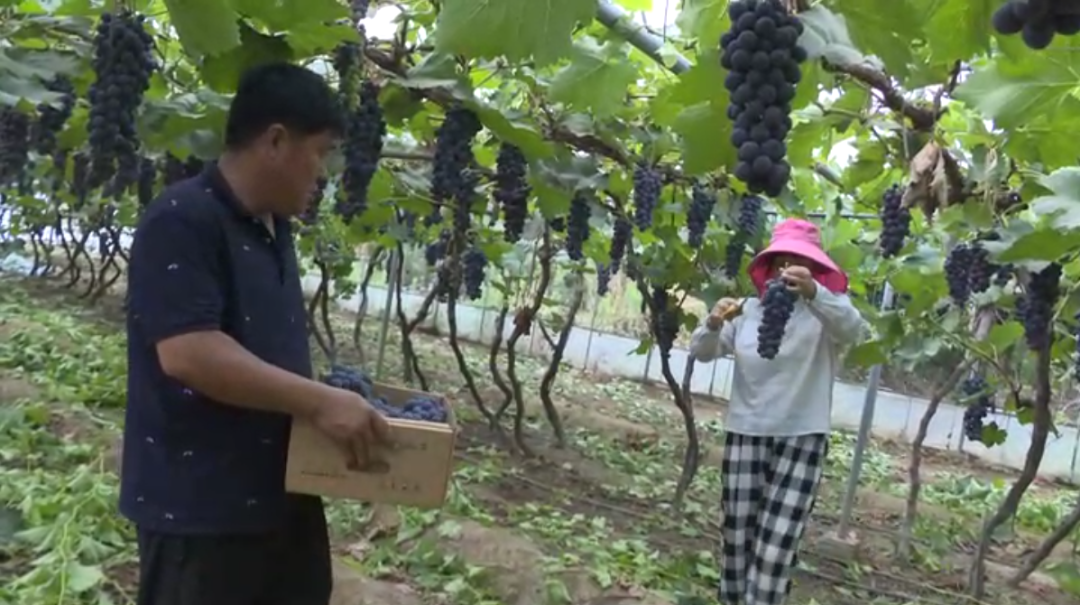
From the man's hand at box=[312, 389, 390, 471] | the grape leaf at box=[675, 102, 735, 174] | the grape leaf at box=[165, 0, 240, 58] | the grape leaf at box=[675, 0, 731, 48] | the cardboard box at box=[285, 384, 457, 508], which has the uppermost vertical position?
the grape leaf at box=[675, 0, 731, 48]

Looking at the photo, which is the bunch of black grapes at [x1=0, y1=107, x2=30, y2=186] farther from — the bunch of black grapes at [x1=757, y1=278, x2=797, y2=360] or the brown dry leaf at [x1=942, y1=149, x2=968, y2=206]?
the brown dry leaf at [x1=942, y1=149, x2=968, y2=206]

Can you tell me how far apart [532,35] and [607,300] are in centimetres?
1605

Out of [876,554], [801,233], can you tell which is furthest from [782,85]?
[876,554]

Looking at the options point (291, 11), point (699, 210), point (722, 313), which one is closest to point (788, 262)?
point (722, 313)

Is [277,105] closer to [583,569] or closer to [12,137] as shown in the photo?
[12,137]

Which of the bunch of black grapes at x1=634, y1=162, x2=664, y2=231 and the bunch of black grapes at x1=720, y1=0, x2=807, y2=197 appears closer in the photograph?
the bunch of black grapes at x1=720, y1=0, x2=807, y2=197

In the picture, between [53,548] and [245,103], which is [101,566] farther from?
[245,103]

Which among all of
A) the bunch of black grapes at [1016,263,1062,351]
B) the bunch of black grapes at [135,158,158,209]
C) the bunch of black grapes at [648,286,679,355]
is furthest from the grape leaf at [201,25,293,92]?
the bunch of black grapes at [648,286,679,355]

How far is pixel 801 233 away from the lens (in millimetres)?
4473

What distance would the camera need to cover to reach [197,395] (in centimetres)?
228

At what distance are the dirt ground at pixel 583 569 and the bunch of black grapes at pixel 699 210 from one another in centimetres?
165

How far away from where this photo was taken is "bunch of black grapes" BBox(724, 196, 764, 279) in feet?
19.0

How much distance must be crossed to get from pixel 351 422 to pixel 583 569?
3.08 metres

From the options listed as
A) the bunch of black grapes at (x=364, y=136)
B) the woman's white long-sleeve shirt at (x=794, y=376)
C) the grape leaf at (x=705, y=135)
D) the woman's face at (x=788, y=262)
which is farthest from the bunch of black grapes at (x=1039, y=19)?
the woman's face at (x=788, y=262)
